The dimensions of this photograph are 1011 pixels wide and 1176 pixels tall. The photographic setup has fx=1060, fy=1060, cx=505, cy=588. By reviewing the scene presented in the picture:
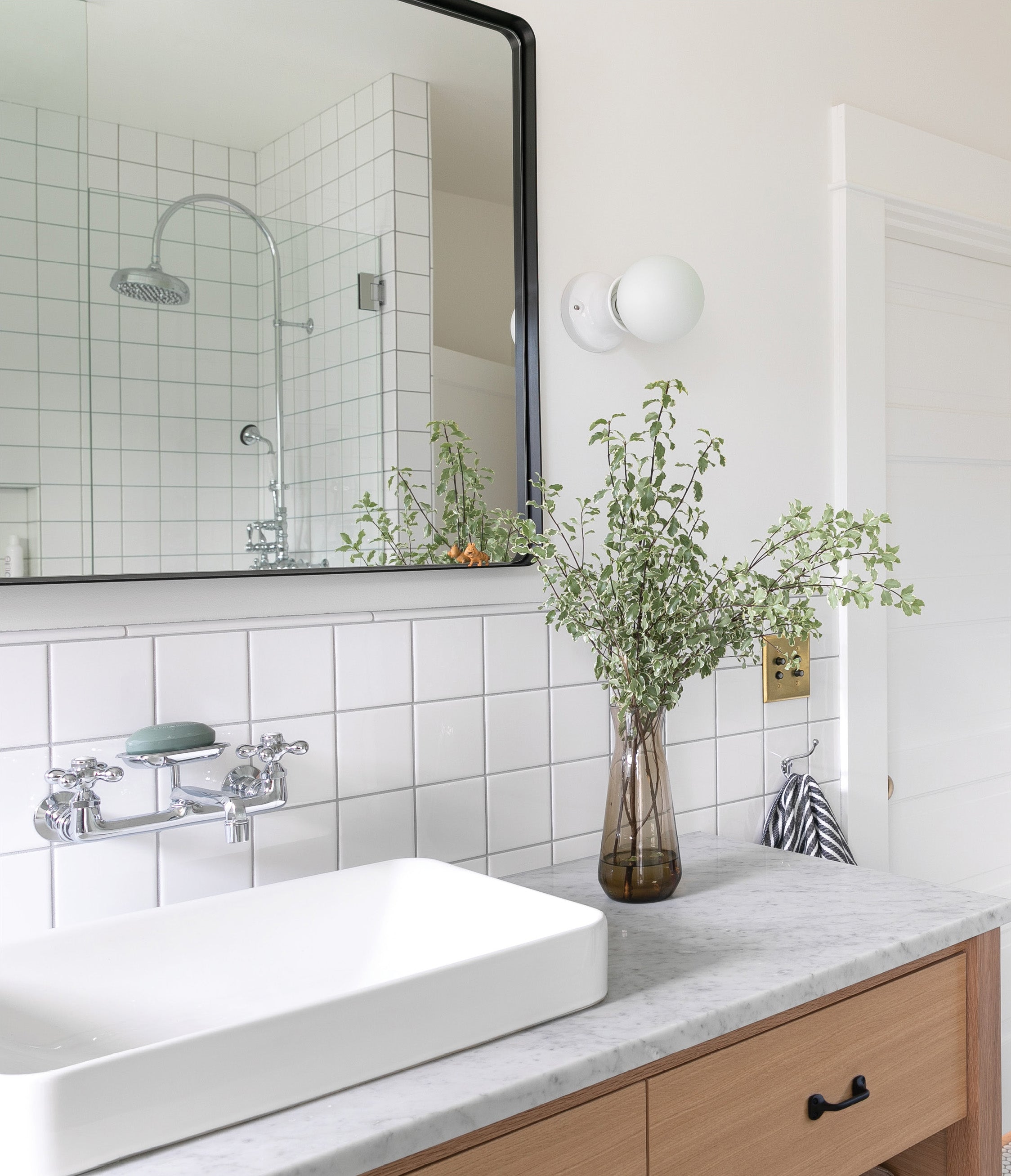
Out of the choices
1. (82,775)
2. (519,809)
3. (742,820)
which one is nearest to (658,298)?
(519,809)

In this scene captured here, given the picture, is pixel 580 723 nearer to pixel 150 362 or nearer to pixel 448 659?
pixel 448 659

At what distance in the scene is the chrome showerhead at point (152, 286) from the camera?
1149mm

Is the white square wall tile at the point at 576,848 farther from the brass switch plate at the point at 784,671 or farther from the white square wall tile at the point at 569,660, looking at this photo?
the brass switch plate at the point at 784,671

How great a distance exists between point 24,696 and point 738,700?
1.09 m

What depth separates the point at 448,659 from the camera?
4.66ft

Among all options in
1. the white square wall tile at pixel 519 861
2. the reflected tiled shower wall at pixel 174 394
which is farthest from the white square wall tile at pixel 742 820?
the reflected tiled shower wall at pixel 174 394

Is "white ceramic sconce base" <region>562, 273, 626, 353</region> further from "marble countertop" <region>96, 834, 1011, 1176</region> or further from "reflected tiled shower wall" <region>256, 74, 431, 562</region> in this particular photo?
"marble countertop" <region>96, 834, 1011, 1176</region>

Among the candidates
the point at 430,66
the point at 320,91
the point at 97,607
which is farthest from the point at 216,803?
the point at 430,66

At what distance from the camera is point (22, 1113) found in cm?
69

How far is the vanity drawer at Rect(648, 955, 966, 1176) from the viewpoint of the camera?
0.99m

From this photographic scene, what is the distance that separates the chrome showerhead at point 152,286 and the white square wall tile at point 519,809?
2.41 feet

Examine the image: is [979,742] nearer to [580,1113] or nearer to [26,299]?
[580,1113]

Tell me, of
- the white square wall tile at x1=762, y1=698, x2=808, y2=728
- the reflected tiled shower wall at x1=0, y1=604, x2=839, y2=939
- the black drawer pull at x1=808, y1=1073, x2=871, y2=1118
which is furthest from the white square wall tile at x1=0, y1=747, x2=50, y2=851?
the white square wall tile at x1=762, y1=698, x2=808, y2=728

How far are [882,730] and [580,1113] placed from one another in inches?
49.2
